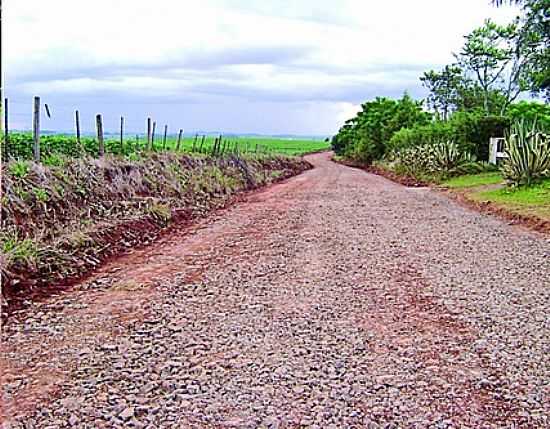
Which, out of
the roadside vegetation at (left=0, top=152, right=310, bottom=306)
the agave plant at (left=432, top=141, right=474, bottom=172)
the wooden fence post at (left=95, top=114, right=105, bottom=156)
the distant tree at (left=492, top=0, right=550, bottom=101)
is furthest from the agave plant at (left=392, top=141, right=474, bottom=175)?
the wooden fence post at (left=95, top=114, right=105, bottom=156)

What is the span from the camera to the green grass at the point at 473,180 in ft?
66.4

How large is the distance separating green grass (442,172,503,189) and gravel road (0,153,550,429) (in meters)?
11.4

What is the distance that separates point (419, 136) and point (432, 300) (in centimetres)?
2629

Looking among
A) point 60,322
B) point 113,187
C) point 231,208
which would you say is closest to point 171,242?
point 113,187

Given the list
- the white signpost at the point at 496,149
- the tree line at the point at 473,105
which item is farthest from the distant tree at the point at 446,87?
the white signpost at the point at 496,149

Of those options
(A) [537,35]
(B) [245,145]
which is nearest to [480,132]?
(A) [537,35]

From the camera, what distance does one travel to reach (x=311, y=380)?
169 inches

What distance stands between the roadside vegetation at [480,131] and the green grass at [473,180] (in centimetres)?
5

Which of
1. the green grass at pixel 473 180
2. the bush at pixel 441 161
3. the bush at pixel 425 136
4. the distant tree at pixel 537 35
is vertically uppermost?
the distant tree at pixel 537 35

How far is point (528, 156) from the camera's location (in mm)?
16719

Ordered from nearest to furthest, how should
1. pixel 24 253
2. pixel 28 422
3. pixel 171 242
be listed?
pixel 28 422
pixel 24 253
pixel 171 242

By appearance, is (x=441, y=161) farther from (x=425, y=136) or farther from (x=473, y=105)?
(x=473, y=105)

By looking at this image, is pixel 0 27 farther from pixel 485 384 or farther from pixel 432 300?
pixel 432 300

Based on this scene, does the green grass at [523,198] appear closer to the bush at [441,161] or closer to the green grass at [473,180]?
the green grass at [473,180]
